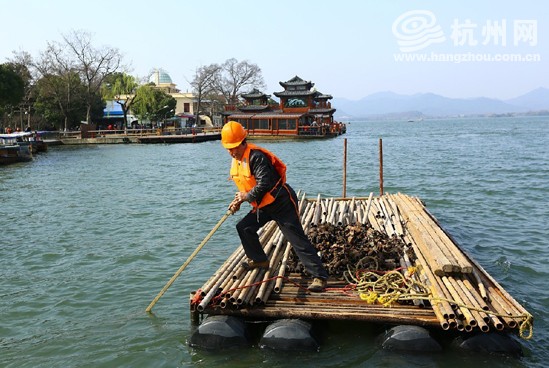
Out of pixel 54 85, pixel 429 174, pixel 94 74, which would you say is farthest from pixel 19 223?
pixel 94 74

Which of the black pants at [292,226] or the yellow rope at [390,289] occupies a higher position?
the black pants at [292,226]

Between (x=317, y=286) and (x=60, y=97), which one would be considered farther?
(x=60, y=97)

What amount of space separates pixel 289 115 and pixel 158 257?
174 ft

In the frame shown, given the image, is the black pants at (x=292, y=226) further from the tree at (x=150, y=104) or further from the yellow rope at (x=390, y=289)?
the tree at (x=150, y=104)

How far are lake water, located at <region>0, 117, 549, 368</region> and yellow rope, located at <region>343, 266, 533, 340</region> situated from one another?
1.19 feet

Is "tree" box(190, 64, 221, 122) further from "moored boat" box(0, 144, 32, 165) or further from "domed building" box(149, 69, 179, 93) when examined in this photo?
"moored boat" box(0, 144, 32, 165)

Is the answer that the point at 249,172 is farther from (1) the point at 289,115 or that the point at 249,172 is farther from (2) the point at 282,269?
(1) the point at 289,115

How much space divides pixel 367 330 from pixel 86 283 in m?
5.07

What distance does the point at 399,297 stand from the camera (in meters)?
5.88

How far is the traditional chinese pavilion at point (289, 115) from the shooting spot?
201 feet

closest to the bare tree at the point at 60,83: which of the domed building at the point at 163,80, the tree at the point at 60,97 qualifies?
the tree at the point at 60,97

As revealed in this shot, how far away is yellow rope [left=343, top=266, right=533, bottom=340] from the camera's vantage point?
227 inches

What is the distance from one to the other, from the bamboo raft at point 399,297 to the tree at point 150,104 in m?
64.7

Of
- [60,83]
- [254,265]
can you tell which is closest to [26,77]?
[60,83]
